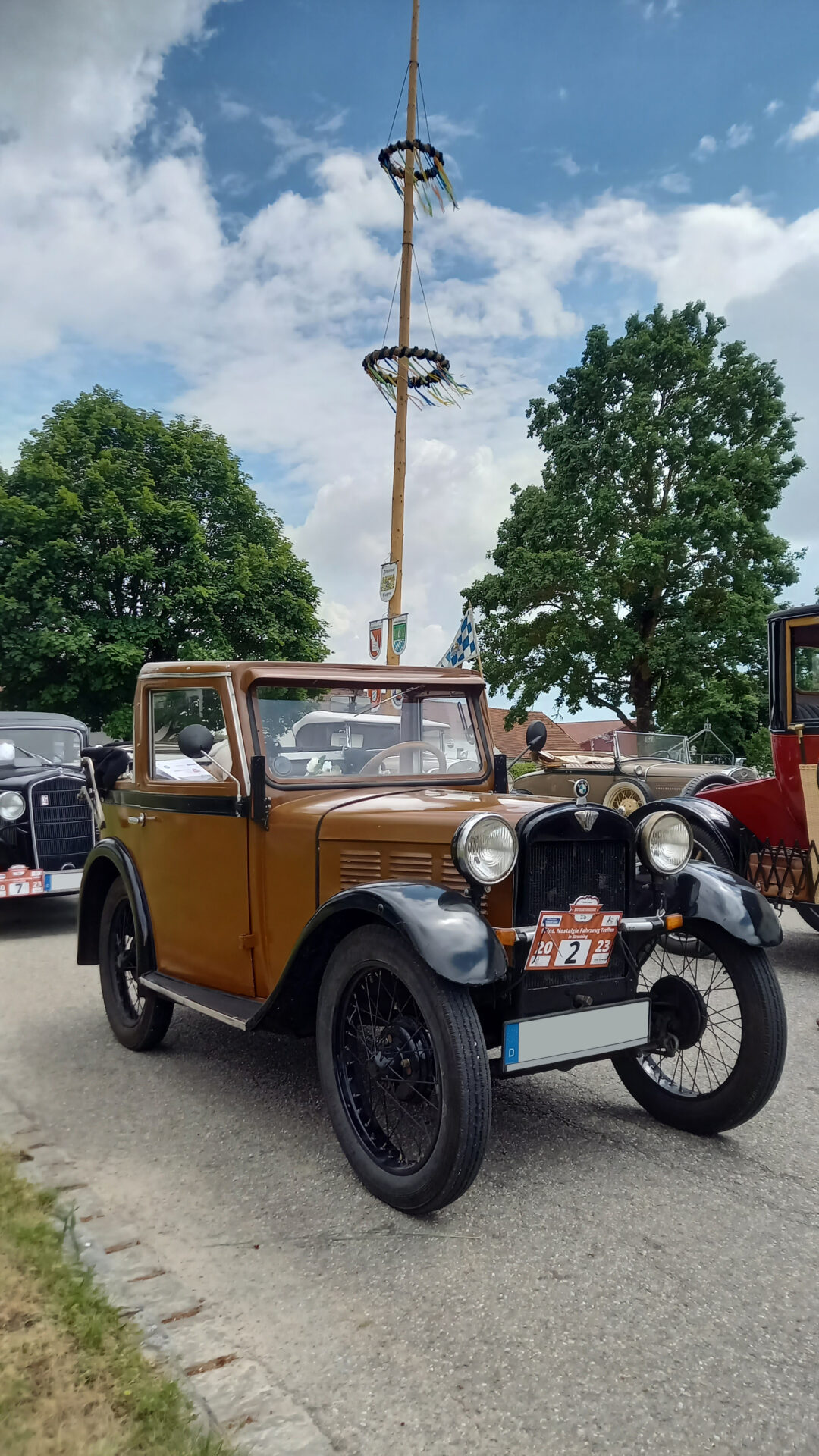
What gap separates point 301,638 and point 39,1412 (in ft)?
82.8

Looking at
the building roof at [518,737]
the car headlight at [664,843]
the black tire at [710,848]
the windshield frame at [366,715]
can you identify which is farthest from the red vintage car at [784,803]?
the building roof at [518,737]

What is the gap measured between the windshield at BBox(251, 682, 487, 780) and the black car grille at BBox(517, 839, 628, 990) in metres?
1.15

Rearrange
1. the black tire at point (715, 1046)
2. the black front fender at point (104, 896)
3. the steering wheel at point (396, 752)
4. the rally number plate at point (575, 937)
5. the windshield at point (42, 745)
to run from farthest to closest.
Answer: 1. the windshield at point (42, 745)
2. the black front fender at point (104, 896)
3. the steering wheel at point (396, 752)
4. the black tire at point (715, 1046)
5. the rally number plate at point (575, 937)

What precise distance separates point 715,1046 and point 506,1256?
1.46 metres

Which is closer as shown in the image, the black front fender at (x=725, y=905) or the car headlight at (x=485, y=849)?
the car headlight at (x=485, y=849)

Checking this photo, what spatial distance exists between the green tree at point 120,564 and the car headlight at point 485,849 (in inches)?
801

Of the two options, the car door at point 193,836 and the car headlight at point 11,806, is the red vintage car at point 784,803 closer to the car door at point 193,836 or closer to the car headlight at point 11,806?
the car door at point 193,836

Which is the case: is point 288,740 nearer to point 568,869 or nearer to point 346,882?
point 346,882

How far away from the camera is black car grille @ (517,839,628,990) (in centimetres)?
333

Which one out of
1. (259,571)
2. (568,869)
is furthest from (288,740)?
(259,571)

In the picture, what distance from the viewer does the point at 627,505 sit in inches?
1052

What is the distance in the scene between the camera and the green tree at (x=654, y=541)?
25.0 meters

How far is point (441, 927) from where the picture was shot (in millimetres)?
2984

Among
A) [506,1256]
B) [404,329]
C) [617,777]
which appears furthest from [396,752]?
[404,329]
